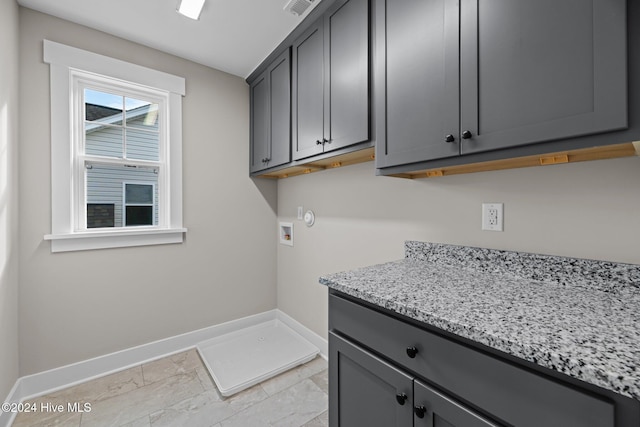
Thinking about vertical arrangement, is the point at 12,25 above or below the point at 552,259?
above

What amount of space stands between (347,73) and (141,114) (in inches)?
71.8

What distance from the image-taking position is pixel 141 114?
236 cm

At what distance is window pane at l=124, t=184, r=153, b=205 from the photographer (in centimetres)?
229

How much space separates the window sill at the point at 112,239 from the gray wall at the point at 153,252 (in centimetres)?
5

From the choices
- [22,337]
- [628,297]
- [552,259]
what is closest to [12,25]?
[22,337]

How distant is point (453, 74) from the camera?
1094 mm

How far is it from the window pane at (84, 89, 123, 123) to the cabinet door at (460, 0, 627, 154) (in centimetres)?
249

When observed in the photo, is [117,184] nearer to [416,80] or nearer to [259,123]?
[259,123]

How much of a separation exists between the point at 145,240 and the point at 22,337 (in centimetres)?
93

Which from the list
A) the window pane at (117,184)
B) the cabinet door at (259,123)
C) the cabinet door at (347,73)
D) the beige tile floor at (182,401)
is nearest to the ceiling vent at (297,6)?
the cabinet door at (347,73)

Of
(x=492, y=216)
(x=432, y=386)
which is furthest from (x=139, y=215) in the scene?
(x=492, y=216)

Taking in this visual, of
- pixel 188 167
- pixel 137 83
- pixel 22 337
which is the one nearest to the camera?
pixel 22 337

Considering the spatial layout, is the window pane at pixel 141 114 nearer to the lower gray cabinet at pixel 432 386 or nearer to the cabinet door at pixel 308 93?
the cabinet door at pixel 308 93

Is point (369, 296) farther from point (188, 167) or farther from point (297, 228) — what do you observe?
point (188, 167)
